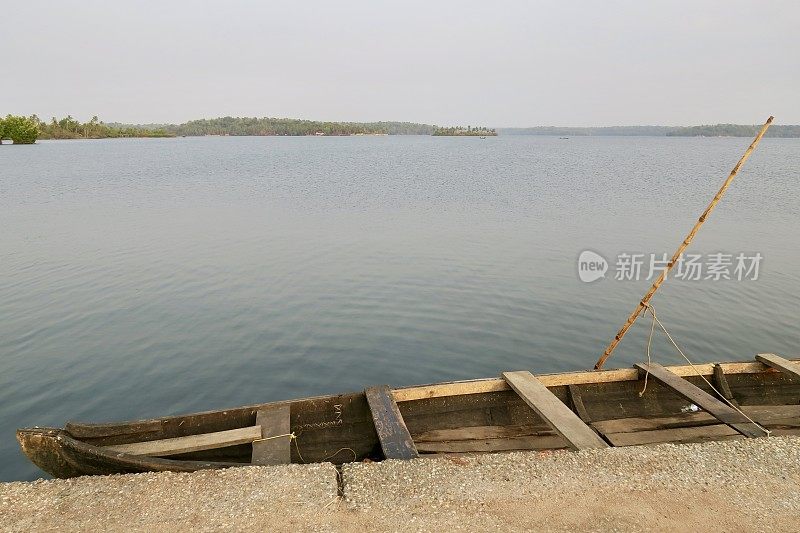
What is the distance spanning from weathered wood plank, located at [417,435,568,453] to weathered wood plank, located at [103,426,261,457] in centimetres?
279

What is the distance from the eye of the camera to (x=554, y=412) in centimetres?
718

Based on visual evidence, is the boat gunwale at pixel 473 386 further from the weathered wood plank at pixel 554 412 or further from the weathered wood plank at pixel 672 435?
the weathered wood plank at pixel 672 435

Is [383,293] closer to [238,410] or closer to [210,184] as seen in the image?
[238,410]

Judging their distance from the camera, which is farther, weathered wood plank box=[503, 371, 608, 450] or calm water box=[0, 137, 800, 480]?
calm water box=[0, 137, 800, 480]

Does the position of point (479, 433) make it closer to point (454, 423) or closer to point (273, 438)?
point (454, 423)

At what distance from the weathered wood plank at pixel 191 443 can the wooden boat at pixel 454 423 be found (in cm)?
2

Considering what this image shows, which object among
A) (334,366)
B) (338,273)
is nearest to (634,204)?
(338,273)

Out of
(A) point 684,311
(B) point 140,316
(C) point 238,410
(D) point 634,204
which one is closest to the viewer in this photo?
(C) point 238,410

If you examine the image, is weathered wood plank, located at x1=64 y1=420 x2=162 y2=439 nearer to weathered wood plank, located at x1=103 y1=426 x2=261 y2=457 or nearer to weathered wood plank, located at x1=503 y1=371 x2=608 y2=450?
weathered wood plank, located at x1=103 y1=426 x2=261 y2=457

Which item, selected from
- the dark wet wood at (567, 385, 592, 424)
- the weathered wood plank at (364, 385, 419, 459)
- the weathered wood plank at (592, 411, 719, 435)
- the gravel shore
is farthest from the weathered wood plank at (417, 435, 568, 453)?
the gravel shore

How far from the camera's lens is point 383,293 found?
1698 centimetres

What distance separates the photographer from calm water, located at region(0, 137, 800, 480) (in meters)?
11.7

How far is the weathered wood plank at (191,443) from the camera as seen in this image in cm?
632

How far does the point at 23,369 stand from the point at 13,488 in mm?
7810
